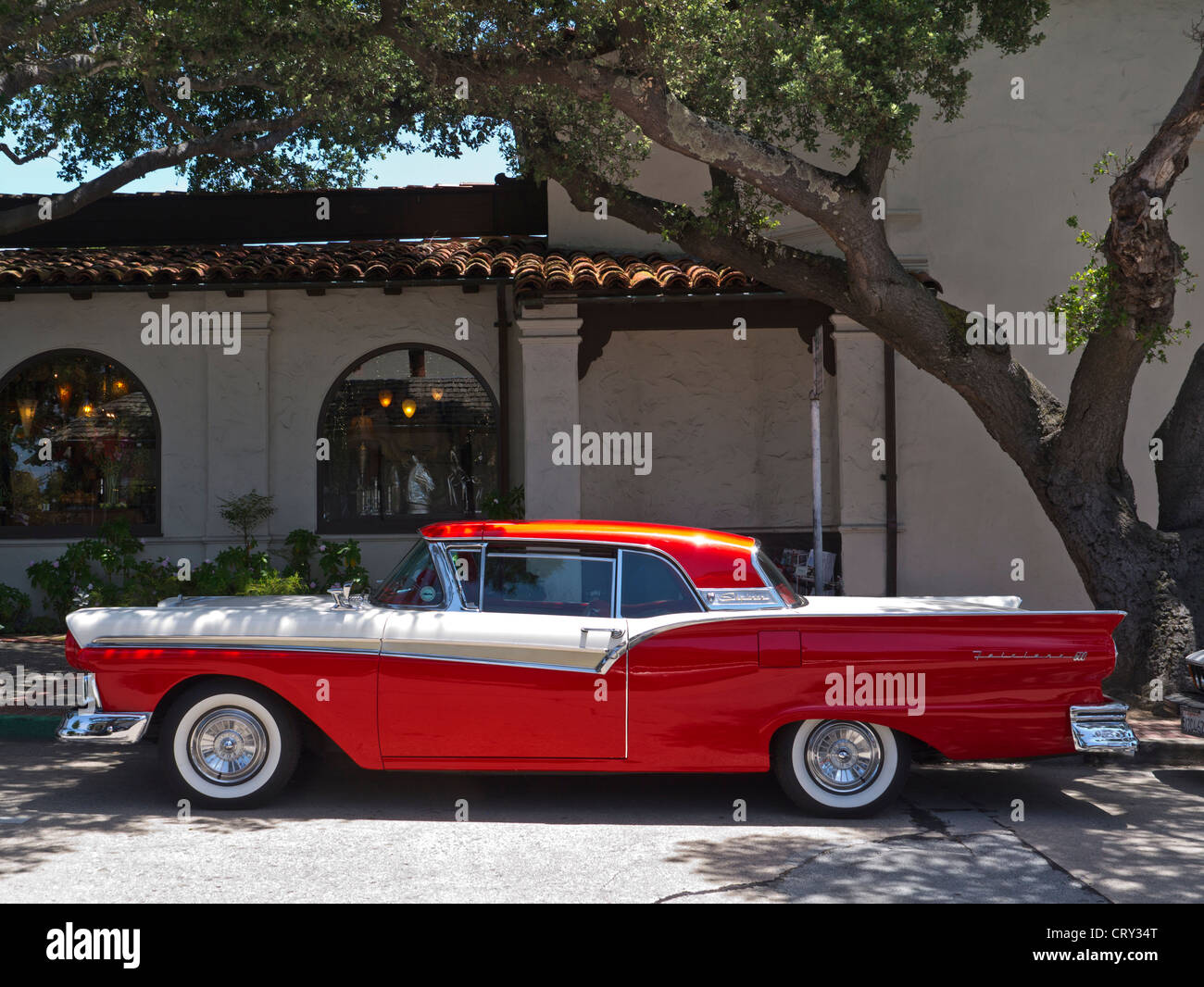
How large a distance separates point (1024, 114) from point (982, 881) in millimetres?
9235

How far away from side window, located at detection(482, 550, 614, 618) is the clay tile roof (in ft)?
16.4

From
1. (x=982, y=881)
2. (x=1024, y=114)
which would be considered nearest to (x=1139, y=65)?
(x=1024, y=114)

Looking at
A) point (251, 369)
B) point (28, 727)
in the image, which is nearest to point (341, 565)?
point (251, 369)

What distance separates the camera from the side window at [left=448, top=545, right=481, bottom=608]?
5.78 meters

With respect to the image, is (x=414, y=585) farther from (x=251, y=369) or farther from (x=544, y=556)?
(x=251, y=369)

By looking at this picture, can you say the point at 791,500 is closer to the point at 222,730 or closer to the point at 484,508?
the point at 484,508

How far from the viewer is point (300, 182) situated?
14.9 meters

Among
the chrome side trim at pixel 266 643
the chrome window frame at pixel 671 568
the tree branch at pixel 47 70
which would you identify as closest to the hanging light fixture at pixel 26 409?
the tree branch at pixel 47 70

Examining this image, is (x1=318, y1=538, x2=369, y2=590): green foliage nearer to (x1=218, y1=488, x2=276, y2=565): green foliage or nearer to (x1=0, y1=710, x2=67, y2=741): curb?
(x1=218, y1=488, x2=276, y2=565): green foliage

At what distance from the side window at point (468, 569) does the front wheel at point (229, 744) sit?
1.08m

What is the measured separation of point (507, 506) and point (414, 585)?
5633mm

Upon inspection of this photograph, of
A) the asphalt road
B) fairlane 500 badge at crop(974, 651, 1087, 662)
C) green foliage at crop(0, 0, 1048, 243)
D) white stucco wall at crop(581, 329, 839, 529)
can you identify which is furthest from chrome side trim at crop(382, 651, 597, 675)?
white stucco wall at crop(581, 329, 839, 529)

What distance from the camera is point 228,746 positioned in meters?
5.65

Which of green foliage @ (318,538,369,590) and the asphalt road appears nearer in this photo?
the asphalt road
